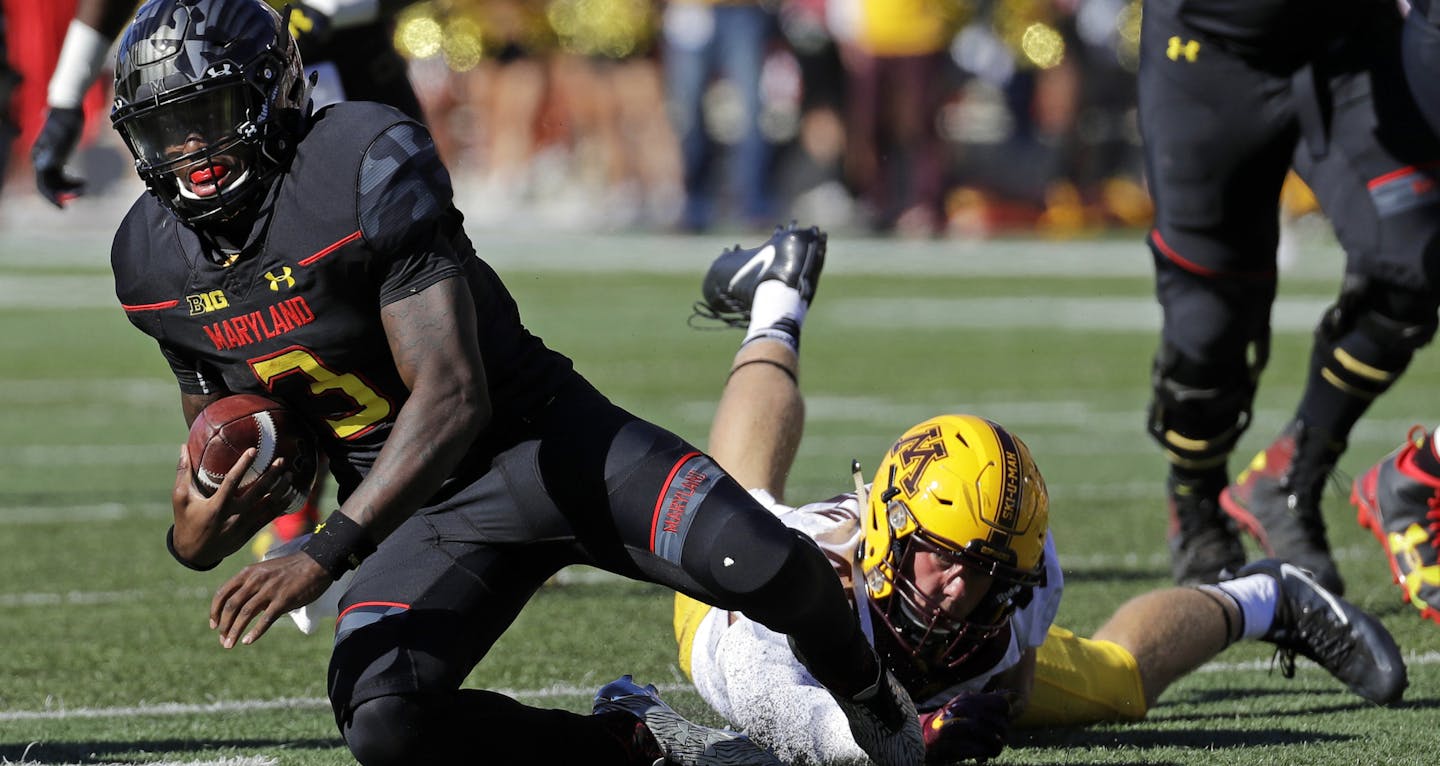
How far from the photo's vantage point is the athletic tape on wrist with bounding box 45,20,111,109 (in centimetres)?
566

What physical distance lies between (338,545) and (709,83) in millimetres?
14193

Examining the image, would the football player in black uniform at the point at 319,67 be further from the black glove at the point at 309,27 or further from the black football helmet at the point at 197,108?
the black football helmet at the point at 197,108

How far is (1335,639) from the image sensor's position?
4.30 m

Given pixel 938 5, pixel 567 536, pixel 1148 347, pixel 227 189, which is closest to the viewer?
pixel 227 189

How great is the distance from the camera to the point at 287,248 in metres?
3.46

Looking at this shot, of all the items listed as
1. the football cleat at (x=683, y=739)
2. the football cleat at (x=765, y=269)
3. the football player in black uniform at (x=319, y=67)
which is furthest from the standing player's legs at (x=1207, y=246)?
the football player in black uniform at (x=319, y=67)

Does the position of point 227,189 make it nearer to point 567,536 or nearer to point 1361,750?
point 567,536

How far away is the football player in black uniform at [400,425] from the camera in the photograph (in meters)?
3.39

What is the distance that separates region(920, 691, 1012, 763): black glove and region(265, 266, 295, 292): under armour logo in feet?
4.23

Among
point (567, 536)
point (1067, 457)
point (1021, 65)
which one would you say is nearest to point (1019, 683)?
point (567, 536)

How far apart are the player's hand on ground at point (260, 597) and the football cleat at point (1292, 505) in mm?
2908

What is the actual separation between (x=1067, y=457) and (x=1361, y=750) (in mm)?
3894

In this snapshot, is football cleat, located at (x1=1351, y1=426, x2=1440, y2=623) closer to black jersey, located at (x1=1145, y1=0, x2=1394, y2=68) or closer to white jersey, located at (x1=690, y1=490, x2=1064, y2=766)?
black jersey, located at (x1=1145, y1=0, x2=1394, y2=68)

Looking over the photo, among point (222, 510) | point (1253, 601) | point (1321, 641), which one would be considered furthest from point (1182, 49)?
point (222, 510)
